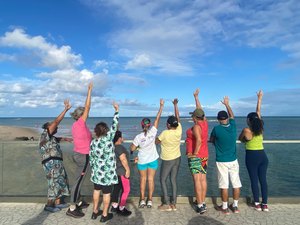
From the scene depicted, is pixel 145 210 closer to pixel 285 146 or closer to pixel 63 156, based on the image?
pixel 63 156

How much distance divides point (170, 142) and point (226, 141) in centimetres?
105

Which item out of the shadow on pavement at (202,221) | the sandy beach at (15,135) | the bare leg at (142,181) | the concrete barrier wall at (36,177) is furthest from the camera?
the sandy beach at (15,135)

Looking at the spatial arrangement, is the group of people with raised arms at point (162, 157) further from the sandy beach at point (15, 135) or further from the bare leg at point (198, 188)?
the sandy beach at point (15, 135)

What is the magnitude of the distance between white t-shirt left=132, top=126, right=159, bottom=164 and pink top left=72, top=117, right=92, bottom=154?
888 millimetres

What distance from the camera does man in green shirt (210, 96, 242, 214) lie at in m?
5.76

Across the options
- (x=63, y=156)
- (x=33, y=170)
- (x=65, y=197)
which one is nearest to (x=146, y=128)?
(x=63, y=156)

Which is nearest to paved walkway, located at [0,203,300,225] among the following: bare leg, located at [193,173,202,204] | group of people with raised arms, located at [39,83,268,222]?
group of people with raised arms, located at [39,83,268,222]

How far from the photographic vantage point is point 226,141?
577 cm

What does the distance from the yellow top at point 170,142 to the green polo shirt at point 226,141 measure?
73 centimetres

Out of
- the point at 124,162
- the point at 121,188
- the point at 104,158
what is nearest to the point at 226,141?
the point at 124,162

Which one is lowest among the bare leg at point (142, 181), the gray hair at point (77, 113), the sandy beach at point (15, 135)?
the sandy beach at point (15, 135)

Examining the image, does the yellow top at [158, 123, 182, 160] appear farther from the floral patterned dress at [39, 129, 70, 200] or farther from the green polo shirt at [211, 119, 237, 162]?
the floral patterned dress at [39, 129, 70, 200]

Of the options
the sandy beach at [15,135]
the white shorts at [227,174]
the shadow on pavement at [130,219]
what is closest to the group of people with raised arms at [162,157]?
the white shorts at [227,174]

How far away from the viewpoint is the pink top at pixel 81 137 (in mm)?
5590
